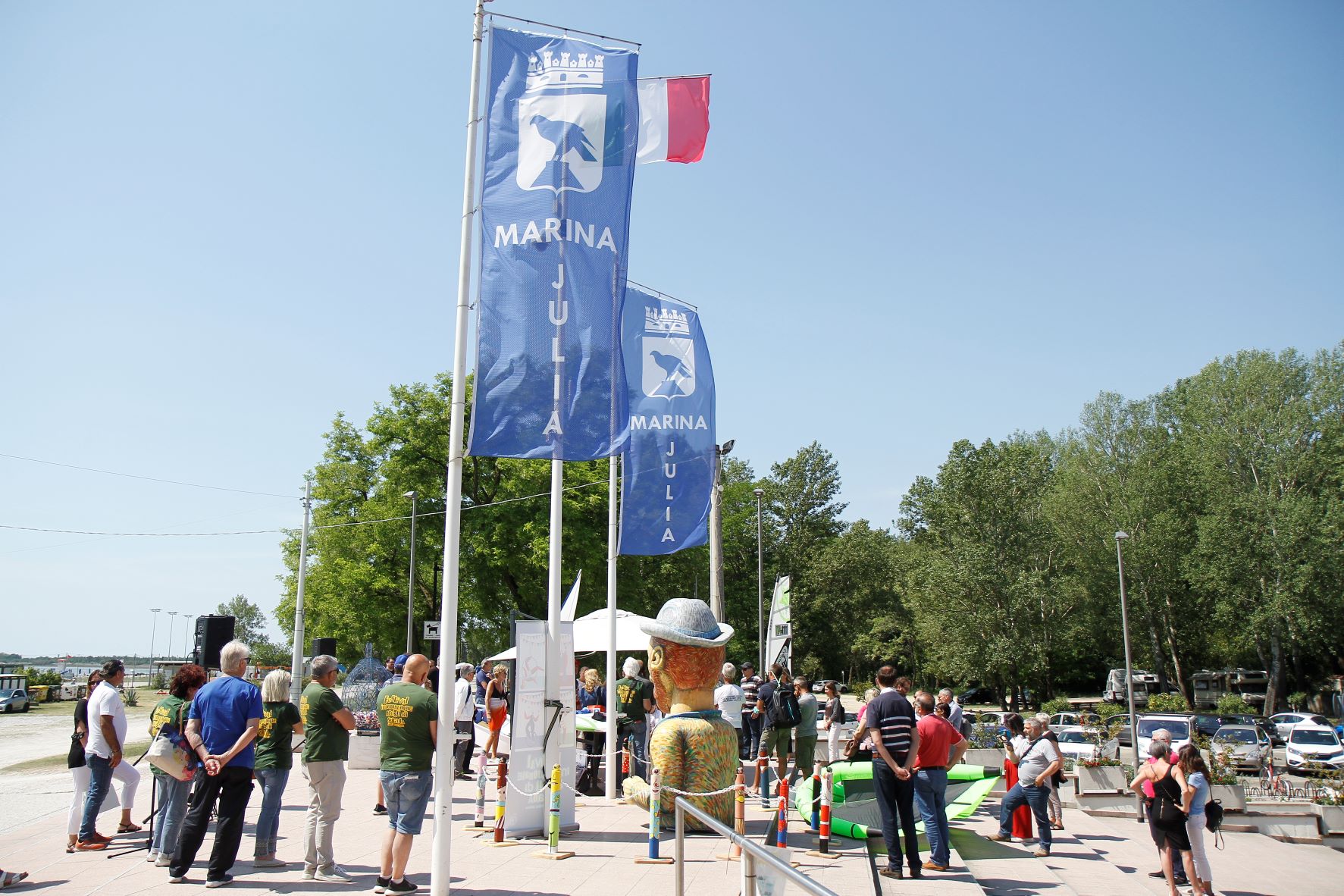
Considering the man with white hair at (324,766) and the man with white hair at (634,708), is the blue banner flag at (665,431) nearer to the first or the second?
the man with white hair at (634,708)

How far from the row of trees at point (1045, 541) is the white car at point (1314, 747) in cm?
1339

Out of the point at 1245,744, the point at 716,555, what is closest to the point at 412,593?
the point at 716,555

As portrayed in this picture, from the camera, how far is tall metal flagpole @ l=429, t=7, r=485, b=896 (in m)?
6.95

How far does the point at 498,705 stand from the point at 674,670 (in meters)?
4.80

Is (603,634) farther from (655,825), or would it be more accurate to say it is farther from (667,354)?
(655,825)

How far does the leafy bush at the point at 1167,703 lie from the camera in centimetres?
3962

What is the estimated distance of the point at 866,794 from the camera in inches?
471

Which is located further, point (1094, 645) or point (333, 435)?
point (1094, 645)

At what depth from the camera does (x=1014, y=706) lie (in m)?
47.0

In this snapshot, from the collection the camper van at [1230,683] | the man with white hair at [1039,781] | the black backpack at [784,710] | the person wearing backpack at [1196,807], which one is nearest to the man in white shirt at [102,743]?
the black backpack at [784,710]

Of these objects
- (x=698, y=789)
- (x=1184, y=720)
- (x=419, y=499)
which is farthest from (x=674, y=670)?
(x=419, y=499)

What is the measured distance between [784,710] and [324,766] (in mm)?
6903

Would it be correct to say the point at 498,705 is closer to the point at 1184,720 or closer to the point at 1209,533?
the point at 1184,720

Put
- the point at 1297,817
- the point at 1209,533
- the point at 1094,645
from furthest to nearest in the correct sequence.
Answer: the point at 1094,645, the point at 1209,533, the point at 1297,817
